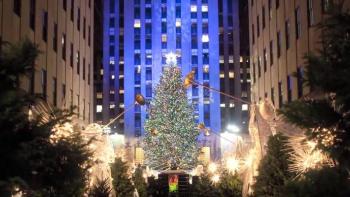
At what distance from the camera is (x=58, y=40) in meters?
37.0

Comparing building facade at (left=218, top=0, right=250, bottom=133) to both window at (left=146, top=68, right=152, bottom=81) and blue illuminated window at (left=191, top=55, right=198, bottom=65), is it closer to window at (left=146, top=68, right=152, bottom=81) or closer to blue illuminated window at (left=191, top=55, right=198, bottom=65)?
blue illuminated window at (left=191, top=55, right=198, bottom=65)

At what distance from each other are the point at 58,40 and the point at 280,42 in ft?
44.3

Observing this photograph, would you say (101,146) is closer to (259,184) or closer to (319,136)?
(259,184)

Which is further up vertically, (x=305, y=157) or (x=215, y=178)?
(x=215, y=178)

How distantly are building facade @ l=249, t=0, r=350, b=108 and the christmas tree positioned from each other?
1772cm

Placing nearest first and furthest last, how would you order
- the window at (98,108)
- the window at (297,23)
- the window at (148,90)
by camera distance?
the window at (297,23) < the window at (148,90) < the window at (98,108)

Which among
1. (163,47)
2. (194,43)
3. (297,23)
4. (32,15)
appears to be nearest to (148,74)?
(163,47)

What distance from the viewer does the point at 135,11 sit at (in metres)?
120

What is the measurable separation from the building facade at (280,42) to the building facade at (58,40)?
11.8m

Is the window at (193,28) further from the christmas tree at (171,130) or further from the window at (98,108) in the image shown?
the christmas tree at (171,130)

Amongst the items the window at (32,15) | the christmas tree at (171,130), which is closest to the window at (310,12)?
the window at (32,15)

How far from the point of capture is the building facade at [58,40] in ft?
90.4

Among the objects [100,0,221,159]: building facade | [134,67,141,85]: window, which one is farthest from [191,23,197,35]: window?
[134,67,141,85]: window

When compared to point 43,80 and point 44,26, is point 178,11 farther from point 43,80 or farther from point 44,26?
point 43,80
